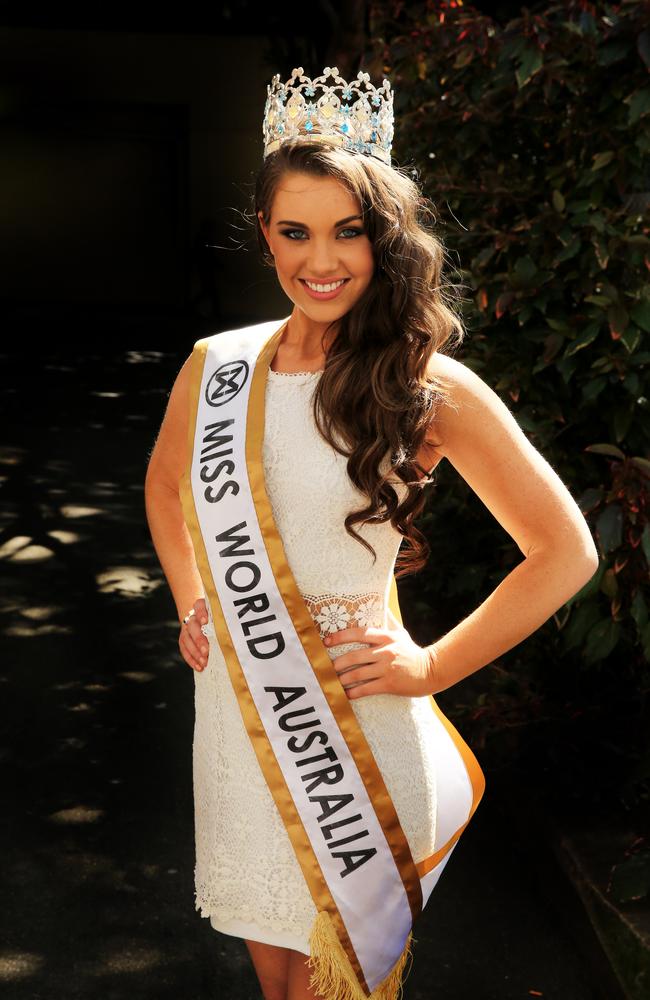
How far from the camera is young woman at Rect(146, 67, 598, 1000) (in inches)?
68.4

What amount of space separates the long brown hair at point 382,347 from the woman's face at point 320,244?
0.5 inches

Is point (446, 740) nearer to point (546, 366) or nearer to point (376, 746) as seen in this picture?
point (376, 746)

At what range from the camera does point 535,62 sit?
9.74 ft

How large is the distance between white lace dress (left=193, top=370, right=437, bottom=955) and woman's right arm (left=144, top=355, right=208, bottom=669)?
223 mm

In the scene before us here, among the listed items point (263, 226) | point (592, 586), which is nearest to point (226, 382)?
point (263, 226)

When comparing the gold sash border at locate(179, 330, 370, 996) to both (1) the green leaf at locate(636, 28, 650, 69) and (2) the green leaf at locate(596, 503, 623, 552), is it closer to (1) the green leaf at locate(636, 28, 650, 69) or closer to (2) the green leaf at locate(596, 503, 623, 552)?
(2) the green leaf at locate(596, 503, 623, 552)

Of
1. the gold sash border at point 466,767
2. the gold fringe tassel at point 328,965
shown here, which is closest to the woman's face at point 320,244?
the gold sash border at point 466,767

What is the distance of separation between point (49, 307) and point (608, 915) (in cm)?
1426

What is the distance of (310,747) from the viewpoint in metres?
1.87

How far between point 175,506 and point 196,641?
1.03 feet

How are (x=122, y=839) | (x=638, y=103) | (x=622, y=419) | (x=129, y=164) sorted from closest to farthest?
(x=638, y=103)
(x=622, y=419)
(x=122, y=839)
(x=129, y=164)

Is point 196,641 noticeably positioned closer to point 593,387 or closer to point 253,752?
point 253,752

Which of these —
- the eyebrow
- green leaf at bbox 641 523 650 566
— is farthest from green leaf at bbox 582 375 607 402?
the eyebrow

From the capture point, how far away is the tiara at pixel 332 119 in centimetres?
178
